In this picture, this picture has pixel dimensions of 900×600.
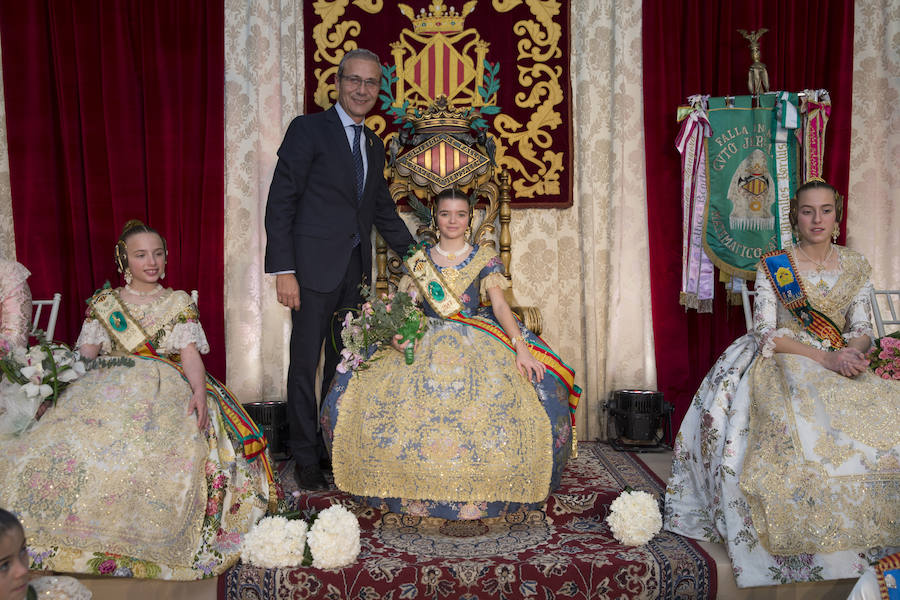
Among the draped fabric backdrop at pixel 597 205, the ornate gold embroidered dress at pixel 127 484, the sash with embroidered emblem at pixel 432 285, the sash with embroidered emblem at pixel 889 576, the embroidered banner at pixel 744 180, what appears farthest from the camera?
the draped fabric backdrop at pixel 597 205

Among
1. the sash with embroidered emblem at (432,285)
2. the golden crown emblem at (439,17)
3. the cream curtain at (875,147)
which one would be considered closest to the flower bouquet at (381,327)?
the sash with embroidered emblem at (432,285)

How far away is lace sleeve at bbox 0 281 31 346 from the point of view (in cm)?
289

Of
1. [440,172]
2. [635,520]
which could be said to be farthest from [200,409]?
[440,172]

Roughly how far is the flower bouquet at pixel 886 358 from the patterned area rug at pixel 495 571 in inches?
37.6

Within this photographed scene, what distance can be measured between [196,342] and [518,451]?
4.49 feet

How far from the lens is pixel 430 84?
4.25m

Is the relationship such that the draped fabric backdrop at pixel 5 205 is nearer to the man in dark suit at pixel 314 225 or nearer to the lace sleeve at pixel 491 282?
the man in dark suit at pixel 314 225

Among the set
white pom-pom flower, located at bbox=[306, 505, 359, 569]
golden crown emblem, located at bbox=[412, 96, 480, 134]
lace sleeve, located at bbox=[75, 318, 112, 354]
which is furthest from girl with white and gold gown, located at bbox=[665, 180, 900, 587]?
lace sleeve, located at bbox=[75, 318, 112, 354]

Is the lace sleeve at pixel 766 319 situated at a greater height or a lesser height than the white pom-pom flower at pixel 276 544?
greater

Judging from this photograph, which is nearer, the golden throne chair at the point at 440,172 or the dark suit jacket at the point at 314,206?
the dark suit jacket at the point at 314,206

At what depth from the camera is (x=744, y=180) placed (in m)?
3.97

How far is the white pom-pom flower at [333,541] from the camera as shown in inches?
93.0

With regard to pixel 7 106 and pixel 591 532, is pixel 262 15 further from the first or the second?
pixel 591 532

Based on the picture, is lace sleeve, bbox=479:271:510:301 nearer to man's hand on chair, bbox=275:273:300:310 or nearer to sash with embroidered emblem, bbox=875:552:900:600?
man's hand on chair, bbox=275:273:300:310
